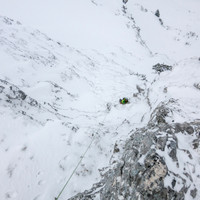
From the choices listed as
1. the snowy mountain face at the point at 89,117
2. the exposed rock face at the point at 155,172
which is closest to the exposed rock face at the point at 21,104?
the snowy mountain face at the point at 89,117

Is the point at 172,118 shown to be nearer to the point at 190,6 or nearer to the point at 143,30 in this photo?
the point at 143,30

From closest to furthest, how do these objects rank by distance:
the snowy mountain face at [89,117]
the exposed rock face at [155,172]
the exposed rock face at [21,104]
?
the exposed rock face at [155,172] < the snowy mountain face at [89,117] < the exposed rock face at [21,104]

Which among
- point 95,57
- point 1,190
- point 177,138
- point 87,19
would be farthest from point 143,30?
point 1,190

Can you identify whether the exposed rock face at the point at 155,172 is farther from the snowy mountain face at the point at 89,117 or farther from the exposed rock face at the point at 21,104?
the exposed rock face at the point at 21,104

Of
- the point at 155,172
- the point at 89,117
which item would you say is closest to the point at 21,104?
the point at 89,117

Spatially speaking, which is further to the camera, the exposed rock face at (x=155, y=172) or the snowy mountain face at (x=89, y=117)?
the snowy mountain face at (x=89, y=117)

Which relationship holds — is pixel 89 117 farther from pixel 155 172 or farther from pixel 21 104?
pixel 155 172
